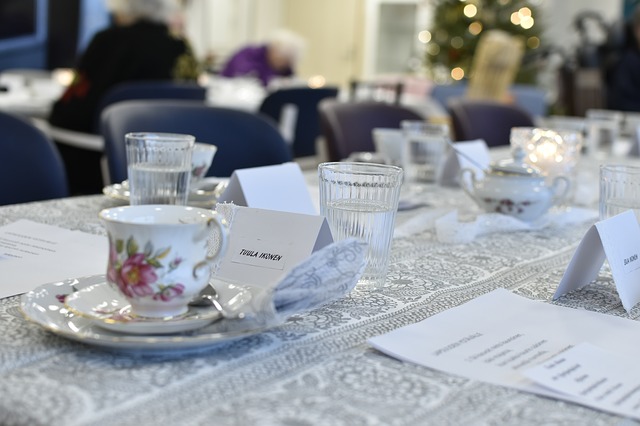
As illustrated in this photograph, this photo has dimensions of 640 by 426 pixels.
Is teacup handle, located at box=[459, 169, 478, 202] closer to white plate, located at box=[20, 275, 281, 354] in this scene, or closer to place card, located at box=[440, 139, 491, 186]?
place card, located at box=[440, 139, 491, 186]

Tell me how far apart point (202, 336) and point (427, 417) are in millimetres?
186

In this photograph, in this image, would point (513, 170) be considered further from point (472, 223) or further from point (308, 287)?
point (308, 287)

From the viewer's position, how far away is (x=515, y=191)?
139 centimetres

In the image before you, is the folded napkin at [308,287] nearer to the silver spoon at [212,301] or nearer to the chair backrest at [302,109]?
the silver spoon at [212,301]

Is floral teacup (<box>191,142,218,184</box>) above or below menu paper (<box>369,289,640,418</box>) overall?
above

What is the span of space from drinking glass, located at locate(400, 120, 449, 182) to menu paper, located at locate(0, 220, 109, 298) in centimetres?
79

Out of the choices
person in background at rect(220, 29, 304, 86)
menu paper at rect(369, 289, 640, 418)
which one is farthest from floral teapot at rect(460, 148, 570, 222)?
person in background at rect(220, 29, 304, 86)

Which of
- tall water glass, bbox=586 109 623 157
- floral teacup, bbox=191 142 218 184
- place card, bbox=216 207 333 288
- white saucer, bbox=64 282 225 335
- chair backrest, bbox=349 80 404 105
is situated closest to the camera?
white saucer, bbox=64 282 225 335

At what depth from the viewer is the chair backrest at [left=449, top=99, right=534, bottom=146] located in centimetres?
279

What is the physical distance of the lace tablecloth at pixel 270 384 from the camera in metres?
0.60

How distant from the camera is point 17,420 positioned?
0.59m

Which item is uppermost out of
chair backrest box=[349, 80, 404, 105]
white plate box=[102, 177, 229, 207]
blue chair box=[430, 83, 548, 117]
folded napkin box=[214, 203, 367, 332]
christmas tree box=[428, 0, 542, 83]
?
christmas tree box=[428, 0, 542, 83]

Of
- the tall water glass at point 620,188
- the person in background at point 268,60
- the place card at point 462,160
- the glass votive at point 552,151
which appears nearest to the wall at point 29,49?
the person in background at point 268,60

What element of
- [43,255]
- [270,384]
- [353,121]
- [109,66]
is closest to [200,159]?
[43,255]
